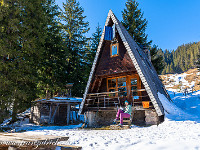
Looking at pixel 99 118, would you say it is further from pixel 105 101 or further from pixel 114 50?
pixel 114 50

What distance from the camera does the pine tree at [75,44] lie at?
27578mm

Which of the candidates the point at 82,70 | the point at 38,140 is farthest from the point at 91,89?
the point at 82,70

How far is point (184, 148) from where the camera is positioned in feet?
12.8

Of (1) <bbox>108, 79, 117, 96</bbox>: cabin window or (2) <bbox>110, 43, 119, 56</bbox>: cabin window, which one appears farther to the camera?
(1) <bbox>108, 79, 117, 96</bbox>: cabin window

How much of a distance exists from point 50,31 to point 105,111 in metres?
18.8

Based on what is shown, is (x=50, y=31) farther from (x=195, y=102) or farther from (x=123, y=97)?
(x=195, y=102)

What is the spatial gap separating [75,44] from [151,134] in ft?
85.9

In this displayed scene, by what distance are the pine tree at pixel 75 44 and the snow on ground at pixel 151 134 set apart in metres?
12.3

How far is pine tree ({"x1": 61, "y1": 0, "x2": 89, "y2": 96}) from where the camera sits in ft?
90.5

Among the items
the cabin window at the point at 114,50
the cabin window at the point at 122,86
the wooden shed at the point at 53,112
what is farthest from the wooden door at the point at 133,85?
the wooden shed at the point at 53,112

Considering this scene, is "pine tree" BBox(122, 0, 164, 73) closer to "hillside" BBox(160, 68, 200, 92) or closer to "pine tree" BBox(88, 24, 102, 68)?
"pine tree" BBox(88, 24, 102, 68)

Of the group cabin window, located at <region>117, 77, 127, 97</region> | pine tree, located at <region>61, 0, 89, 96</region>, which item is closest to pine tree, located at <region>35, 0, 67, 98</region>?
pine tree, located at <region>61, 0, 89, 96</region>

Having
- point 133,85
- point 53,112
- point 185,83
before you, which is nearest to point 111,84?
point 133,85

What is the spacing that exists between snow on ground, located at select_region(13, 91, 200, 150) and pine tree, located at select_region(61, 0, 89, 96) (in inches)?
484
